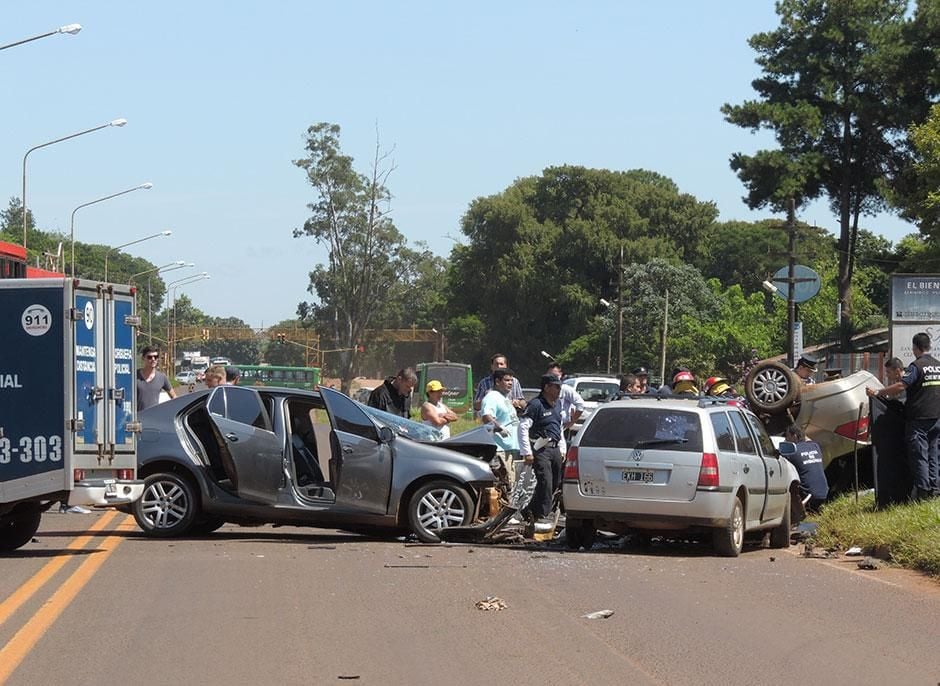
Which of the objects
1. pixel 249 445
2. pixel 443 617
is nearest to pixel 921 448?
pixel 249 445

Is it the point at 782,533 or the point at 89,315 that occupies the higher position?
the point at 89,315

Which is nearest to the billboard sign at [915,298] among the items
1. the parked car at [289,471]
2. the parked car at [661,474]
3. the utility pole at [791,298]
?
the utility pole at [791,298]

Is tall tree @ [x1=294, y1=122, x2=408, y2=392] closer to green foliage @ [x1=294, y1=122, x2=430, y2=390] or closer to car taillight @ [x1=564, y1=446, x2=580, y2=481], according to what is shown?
green foliage @ [x1=294, y1=122, x2=430, y2=390]

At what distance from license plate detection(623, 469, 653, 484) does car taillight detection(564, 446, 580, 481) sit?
1.63 ft

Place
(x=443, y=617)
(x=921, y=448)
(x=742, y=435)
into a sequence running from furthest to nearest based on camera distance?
(x=921, y=448) → (x=742, y=435) → (x=443, y=617)

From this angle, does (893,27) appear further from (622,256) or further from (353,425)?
(353,425)

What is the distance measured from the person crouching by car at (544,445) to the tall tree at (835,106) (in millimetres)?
46995

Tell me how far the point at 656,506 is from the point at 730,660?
5.84 m

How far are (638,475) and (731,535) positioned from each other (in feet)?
3.54

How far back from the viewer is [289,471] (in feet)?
49.8

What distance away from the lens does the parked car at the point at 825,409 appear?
18766 mm

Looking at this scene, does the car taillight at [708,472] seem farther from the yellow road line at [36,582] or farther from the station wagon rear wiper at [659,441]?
the yellow road line at [36,582]

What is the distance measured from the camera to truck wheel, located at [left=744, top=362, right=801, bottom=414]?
64.4 feet

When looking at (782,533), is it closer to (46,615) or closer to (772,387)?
(772,387)
